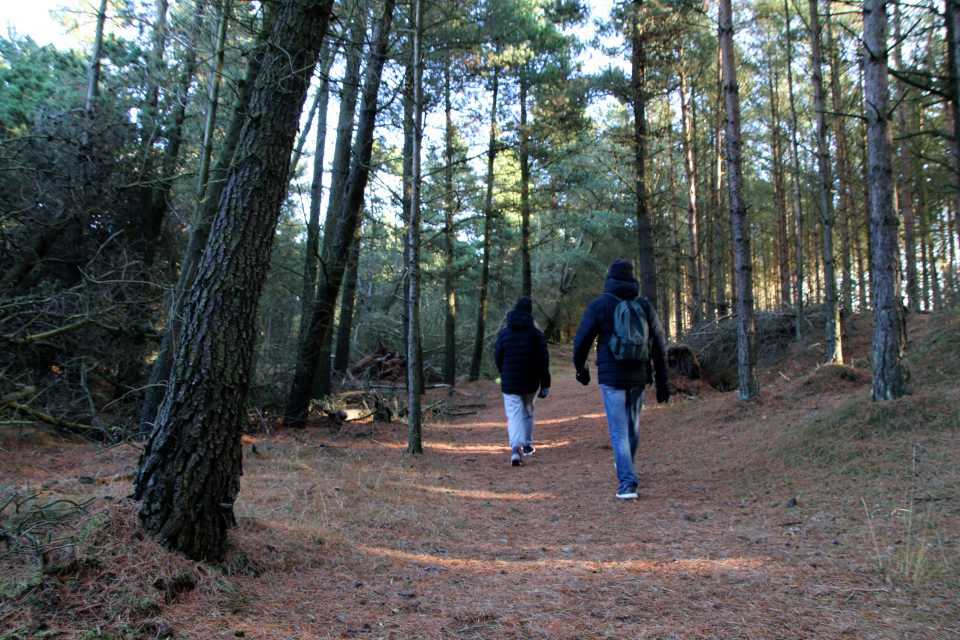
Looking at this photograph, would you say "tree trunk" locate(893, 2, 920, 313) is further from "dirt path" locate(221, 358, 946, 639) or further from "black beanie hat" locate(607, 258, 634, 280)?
"dirt path" locate(221, 358, 946, 639)

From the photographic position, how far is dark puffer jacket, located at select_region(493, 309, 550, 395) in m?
7.58

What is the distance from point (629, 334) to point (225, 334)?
374 centimetres

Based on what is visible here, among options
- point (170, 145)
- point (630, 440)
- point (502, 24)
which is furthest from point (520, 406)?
point (502, 24)

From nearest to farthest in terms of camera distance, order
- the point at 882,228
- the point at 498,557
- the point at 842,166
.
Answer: the point at 498,557, the point at 882,228, the point at 842,166

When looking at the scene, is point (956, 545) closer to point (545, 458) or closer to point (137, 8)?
point (545, 458)

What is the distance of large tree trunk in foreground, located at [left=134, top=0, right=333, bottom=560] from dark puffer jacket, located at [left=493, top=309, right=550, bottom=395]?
4536mm

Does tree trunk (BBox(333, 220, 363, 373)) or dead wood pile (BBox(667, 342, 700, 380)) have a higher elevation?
tree trunk (BBox(333, 220, 363, 373))

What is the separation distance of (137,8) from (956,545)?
40.1ft

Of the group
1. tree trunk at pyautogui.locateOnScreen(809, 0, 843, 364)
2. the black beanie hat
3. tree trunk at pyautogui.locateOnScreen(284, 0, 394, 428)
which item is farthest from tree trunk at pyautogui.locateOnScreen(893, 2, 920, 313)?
tree trunk at pyautogui.locateOnScreen(284, 0, 394, 428)

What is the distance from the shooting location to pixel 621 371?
5453 mm

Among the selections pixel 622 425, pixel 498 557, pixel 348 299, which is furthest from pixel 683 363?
pixel 498 557

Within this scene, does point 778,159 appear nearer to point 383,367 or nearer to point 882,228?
point 882,228

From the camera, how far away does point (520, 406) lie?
759 cm

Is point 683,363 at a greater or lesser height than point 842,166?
lesser
